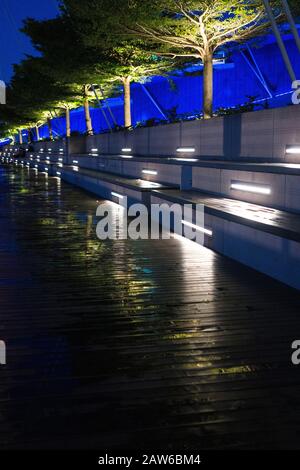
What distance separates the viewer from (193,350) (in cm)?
482

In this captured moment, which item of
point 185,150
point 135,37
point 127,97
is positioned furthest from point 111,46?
point 127,97

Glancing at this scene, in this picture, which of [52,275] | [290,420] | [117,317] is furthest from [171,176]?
[290,420]

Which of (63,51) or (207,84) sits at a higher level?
(63,51)

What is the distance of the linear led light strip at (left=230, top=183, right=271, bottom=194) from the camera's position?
955 centimetres

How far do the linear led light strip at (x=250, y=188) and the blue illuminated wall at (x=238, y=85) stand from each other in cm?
2114

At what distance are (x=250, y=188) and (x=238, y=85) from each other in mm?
38531

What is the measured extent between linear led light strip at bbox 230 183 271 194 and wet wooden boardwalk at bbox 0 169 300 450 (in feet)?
4.72

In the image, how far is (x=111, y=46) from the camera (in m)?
19.5

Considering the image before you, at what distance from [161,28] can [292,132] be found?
6.86 metres

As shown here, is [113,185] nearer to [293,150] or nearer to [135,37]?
[135,37]

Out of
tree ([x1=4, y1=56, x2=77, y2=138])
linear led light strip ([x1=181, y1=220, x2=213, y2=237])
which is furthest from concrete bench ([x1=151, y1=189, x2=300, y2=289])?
tree ([x1=4, y1=56, x2=77, y2=138])

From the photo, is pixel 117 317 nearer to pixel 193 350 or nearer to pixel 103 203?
pixel 193 350

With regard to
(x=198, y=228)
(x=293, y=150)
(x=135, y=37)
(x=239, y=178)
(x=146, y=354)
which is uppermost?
(x=135, y=37)

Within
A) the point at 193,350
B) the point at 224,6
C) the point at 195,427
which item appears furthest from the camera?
the point at 224,6
